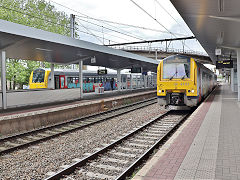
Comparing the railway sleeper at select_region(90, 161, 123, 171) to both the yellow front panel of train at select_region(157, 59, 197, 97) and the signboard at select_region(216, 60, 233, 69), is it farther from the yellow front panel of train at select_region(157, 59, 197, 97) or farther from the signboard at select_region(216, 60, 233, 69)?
the signboard at select_region(216, 60, 233, 69)

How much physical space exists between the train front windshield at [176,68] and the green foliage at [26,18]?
11395 mm

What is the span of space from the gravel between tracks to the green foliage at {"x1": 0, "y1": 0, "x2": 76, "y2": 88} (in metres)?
14.0

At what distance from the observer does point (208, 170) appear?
3.87 meters

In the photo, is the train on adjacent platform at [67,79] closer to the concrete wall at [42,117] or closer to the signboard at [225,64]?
the concrete wall at [42,117]

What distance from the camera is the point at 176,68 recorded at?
1152 cm

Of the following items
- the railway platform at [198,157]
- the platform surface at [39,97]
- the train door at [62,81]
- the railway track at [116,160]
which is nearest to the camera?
Result: the railway platform at [198,157]

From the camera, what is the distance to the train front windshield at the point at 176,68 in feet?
37.2

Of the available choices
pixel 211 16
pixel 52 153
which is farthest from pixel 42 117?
pixel 211 16

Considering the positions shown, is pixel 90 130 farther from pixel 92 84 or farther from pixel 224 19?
pixel 92 84

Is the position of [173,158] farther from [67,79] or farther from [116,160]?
[67,79]

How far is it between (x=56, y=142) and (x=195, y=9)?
6.56 m

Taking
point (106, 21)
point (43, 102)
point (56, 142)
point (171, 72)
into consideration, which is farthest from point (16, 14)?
point (56, 142)

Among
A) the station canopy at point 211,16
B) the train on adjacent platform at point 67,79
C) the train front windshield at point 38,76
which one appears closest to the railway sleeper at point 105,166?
the station canopy at point 211,16

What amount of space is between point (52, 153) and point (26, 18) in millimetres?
23855
